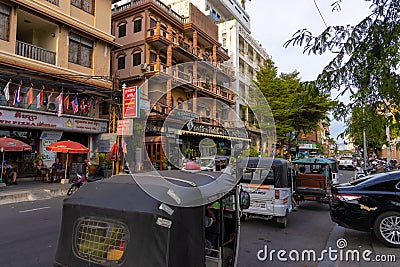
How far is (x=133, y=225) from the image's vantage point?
2242mm

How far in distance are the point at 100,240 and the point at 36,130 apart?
16.2 m

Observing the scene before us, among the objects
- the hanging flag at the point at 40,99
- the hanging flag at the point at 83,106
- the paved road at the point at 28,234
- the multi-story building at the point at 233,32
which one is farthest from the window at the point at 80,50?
the multi-story building at the point at 233,32

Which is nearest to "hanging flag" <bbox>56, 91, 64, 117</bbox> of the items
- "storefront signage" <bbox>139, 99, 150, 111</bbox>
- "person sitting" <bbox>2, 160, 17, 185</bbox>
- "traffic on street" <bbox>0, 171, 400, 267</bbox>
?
"person sitting" <bbox>2, 160, 17, 185</bbox>

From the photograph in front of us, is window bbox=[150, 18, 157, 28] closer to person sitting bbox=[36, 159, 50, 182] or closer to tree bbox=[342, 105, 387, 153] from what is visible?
person sitting bbox=[36, 159, 50, 182]

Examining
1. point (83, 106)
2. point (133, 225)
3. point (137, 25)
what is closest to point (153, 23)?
point (137, 25)

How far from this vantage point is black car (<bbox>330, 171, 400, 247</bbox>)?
5547 mm

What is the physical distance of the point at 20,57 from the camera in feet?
47.5

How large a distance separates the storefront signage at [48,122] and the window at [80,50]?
371 centimetres

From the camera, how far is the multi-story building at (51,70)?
14352 mm

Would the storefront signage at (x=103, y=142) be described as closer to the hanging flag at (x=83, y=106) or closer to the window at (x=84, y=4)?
the hanging flag at (x=83, y=106)

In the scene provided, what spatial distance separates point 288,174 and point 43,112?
13665 millimetres

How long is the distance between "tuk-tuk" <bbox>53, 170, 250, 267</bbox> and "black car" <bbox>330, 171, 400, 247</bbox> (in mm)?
4322

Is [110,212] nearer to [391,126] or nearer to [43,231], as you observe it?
[391,126]

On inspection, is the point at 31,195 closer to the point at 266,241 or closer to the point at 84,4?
the point at 266,241
